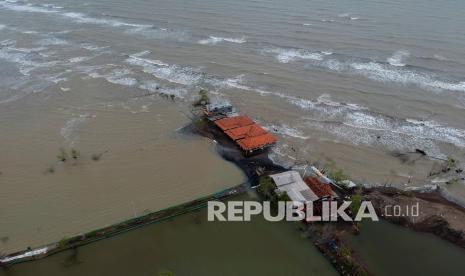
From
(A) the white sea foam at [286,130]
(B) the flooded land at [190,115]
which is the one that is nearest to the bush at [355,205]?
(B) the flooded land at [190,115]

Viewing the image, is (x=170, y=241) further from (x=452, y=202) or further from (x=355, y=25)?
(x=355, y=25)

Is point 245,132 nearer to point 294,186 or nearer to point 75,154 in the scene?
point 294,186

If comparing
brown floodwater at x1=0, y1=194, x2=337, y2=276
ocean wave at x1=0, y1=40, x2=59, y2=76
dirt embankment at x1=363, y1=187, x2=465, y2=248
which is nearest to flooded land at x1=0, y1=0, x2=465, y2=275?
brown floodwater at x1=0, y1=194, x2=337, y2=276

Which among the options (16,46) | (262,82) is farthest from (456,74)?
(16,46)

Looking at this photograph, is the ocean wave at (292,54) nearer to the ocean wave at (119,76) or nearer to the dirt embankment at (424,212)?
the ocean wave at (119,76)

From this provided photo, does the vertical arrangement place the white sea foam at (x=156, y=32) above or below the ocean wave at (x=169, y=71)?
above

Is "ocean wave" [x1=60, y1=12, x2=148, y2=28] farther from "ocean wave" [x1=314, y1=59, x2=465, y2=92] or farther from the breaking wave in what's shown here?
"ocean wave" [x1=314, y1=59, x2=465, y2=92]
